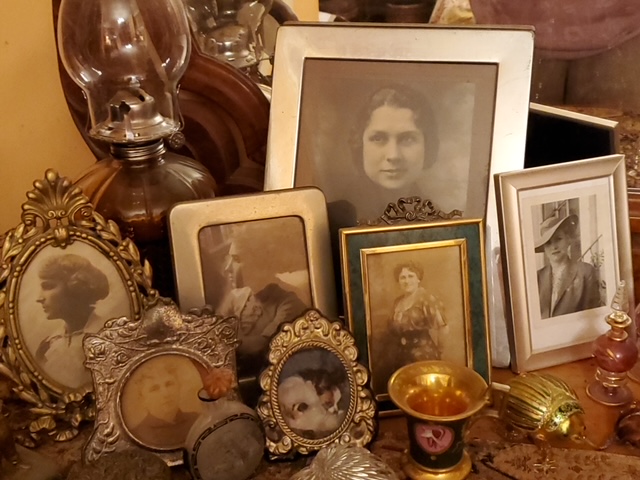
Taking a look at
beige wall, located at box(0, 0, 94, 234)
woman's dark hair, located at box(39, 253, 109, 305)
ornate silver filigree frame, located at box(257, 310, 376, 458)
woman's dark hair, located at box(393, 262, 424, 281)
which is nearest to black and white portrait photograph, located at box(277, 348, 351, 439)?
ornate silver filigree frame, located at box(257, 310, 376, 458)

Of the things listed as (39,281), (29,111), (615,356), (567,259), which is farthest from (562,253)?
(29,111)

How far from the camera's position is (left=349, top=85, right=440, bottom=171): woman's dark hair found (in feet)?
3.01

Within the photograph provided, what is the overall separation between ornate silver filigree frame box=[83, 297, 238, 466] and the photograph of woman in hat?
42 cm

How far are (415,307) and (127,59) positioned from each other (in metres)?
0.48

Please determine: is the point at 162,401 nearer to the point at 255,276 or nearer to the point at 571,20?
the point at 255,276

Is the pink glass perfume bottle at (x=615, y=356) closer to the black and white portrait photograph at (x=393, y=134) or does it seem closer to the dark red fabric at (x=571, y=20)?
the black and white portrait photograph at (x=393, y=134)

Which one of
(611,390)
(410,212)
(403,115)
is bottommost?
(611,390)

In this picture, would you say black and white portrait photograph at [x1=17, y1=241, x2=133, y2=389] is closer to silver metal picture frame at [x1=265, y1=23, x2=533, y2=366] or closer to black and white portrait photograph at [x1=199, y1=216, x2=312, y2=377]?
black and white portrait photograph at [x1=199, y1=216, x2=312, y2=377]

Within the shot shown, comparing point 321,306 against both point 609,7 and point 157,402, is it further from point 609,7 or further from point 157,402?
point 609,7

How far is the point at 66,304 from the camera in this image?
2.65ft

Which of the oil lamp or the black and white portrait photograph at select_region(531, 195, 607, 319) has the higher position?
the oil lamp

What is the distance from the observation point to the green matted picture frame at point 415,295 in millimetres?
832

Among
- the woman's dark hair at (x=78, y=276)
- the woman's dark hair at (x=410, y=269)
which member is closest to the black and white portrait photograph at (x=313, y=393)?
the woman's dark hair at (x=410, y=269)

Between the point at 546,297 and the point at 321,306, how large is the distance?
297mm
